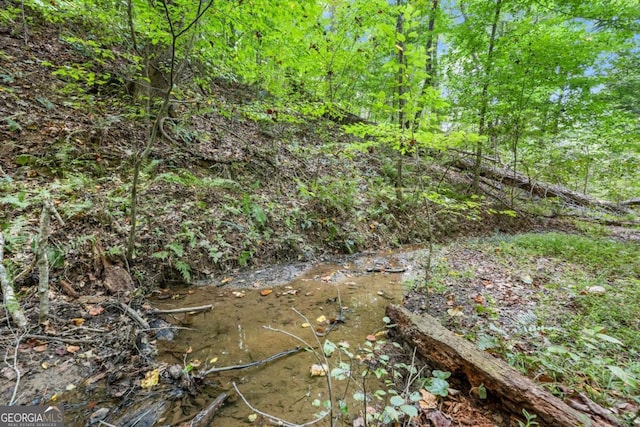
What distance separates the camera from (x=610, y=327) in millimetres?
2945

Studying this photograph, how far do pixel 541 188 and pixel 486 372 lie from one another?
1125cm

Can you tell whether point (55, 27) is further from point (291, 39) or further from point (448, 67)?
point (448, 67)

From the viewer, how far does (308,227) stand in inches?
253

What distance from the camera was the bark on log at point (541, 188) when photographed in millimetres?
10445

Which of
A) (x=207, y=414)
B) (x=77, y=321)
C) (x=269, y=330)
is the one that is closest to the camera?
(x=207, y=414)

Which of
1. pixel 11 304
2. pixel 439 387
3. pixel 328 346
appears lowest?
pixel 439 387

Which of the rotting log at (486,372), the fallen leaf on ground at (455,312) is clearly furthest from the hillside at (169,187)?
the rotting log at (486,372)

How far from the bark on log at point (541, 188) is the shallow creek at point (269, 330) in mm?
8149

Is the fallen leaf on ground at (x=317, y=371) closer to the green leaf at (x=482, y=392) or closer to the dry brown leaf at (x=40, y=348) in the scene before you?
the green leaf at (x=482, y=392)

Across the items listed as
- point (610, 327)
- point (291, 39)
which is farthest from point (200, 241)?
point (610, 327)

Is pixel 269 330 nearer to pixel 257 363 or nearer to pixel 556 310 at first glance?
pixel 257 363

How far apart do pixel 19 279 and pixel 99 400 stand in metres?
2.19

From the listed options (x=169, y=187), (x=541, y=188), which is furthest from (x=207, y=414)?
(x=541, y=188)

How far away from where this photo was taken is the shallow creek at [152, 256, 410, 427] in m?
2.31
